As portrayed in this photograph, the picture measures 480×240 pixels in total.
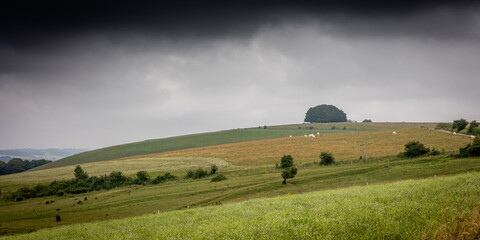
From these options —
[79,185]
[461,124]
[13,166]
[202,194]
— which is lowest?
[79,185]

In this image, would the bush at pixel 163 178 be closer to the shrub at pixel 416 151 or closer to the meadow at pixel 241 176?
the meadow at pixel 241 176

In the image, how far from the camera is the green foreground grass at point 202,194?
46688 mm

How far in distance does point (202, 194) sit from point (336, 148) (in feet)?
201

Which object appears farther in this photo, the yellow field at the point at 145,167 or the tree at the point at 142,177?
the yellow field at the point at 145,167

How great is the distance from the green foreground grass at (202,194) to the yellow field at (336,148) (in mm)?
19441

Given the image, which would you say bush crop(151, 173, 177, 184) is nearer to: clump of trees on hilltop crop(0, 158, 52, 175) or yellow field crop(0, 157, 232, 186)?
yellow field crop(0, 157, 232, 186)

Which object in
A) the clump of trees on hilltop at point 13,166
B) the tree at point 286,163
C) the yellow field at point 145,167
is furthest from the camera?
the clump of trees on hilltop at point 13,166

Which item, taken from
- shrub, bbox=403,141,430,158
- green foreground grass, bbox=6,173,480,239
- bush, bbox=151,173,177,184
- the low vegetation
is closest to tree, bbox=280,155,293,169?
shrub, bbox=403,141,430,158

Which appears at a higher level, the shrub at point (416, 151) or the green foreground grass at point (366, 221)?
the green foreground grass at point (366, 221)

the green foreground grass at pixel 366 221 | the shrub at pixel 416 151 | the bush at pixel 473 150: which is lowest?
the shrub at pixel 416 151

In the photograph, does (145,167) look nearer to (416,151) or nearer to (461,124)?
(416,151)

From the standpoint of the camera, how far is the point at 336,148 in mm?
99688

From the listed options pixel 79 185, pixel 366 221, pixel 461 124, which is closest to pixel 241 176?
pixel 79 185

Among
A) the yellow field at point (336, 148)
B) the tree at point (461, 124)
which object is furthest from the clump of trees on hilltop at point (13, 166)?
the tree at point (461, 124)
